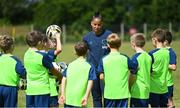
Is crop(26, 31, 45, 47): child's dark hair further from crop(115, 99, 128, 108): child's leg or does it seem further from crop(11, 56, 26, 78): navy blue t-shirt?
crop(115, 99, 128, 108): child's leg

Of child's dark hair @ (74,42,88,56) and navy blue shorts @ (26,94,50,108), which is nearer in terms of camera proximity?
child's dark hair @ (74,42,88,56)

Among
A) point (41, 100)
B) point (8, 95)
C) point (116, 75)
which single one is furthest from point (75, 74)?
point (8, 95)

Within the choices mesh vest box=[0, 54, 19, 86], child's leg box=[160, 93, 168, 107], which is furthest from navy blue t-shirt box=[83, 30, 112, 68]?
mesh vest box=[0, 54, 19, 86]

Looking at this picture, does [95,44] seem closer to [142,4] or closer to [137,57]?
[137,57]

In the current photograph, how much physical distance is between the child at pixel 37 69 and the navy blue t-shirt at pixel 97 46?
171 cm

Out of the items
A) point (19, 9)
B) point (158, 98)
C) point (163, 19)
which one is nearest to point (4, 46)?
point (158, 98)

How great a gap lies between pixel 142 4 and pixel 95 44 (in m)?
58.4

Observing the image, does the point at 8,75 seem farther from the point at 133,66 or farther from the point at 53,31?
the point at 133,66

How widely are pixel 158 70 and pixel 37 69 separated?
2166 mm

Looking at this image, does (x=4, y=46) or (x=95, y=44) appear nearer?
(x=4, y=46)

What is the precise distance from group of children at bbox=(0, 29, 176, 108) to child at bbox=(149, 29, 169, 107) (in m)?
0.05

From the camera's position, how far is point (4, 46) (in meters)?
8.48

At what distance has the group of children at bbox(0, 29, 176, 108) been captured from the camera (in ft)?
26.7

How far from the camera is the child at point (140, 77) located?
844 centimetres
